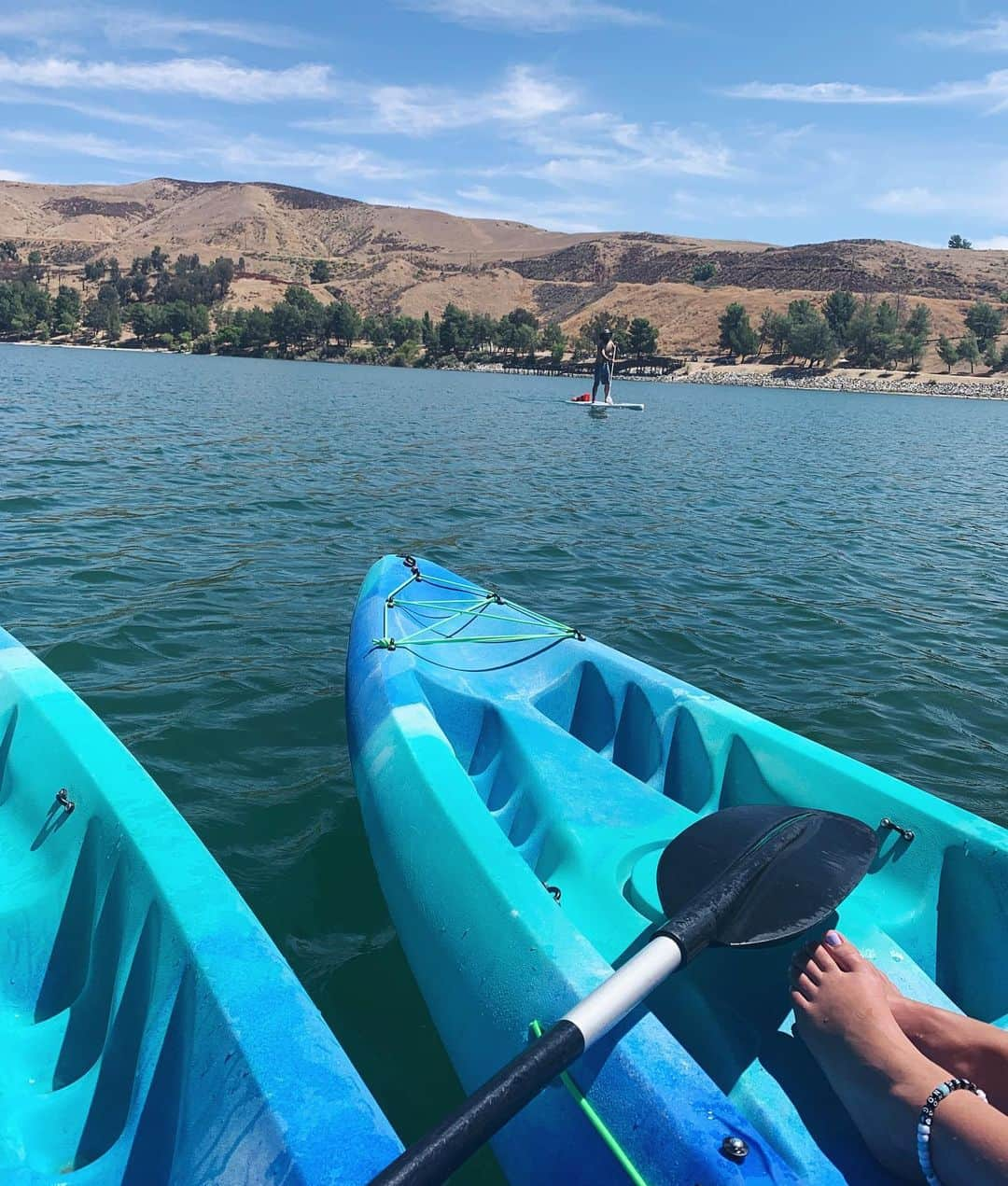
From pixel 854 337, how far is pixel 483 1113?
99.6 m

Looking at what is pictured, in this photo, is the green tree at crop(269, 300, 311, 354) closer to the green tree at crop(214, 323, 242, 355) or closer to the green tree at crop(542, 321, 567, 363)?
the green tree at crop(214, 323, 242, 355)

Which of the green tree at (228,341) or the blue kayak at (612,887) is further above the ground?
the green tree at (228,341)

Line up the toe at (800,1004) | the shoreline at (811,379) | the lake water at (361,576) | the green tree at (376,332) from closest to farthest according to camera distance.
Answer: the toe at (800,1004) → the lake water at (361,576) → the shoreline at (811,379) → the green tree at (376,332)

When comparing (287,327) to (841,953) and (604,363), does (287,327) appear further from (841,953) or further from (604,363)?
(841,953)

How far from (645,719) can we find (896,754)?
8.25 ft

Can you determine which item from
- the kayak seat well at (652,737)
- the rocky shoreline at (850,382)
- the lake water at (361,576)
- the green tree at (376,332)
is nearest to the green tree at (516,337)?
the green tree at (376,332)

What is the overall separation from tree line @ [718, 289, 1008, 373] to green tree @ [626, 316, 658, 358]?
9.12 metres

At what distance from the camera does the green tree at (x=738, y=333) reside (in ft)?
304

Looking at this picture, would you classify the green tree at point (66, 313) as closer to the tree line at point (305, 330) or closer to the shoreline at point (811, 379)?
the tree line at point (305, 330)

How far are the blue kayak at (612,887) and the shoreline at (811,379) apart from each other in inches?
3064

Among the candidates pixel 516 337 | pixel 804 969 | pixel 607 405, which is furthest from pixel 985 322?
pixel 804 969

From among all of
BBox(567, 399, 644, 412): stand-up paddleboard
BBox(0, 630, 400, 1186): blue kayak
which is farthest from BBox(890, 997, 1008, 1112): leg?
BBox(567, 399, 644, 412): stand-up paddleboard

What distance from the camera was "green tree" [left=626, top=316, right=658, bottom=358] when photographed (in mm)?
91562

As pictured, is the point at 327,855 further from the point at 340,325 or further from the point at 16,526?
the point at 340,325
